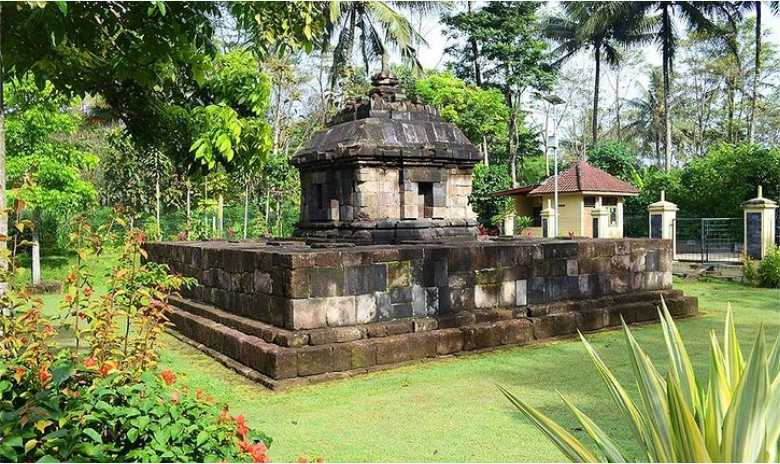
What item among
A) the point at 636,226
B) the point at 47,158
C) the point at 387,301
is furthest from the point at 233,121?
the point at 636,226

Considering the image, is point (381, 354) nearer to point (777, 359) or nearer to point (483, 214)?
point (777, 359)

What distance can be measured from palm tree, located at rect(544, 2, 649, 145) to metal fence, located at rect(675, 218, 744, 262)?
12.3 m

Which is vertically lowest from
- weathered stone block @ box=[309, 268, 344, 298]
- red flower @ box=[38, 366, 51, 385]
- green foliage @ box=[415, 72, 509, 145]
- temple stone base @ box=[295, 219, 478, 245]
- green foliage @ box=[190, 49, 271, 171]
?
red flower @ box=[38, 366, 51, 385]

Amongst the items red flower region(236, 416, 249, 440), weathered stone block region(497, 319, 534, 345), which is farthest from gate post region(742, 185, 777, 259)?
red flower region(236, 416, 249, 440)

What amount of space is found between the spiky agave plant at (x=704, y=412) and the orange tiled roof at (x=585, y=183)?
72.5 ft

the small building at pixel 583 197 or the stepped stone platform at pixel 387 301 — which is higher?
the small building at pixel 583 197

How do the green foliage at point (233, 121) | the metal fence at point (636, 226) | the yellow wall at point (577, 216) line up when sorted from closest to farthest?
the green foliage at point (233, 121) → the yellow wall at point (577, 216) → the metal fence at point (636, 226)

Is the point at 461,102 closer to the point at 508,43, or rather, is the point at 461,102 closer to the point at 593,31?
the point at 508,43

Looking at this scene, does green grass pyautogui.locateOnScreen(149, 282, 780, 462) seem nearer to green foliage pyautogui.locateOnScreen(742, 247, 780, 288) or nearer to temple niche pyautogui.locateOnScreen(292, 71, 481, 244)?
temple niche pyautogui.locateOnScreen(292, 71, 481, 244)

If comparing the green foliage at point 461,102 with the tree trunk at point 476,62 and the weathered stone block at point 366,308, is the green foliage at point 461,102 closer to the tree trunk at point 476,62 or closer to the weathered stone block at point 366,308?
the tree trunk at point 476,62

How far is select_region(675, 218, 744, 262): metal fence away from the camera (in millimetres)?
17766

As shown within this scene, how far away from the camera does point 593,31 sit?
30.8 m

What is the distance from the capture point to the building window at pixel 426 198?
9.64 meters

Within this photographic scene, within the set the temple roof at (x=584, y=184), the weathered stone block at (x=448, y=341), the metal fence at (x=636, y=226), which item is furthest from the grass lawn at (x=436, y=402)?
the metal fence at (x=636, y=226)
